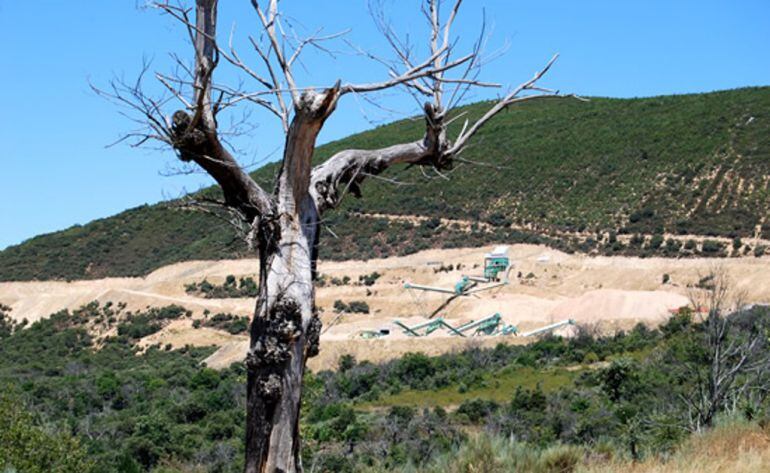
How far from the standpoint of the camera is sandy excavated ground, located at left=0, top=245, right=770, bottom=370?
41625 millimetres

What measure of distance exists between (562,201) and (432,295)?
18.6 m

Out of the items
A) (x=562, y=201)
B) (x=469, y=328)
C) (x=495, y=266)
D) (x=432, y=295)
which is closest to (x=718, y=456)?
(x=469, y=328)

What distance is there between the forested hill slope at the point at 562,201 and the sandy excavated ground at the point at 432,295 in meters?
2.22

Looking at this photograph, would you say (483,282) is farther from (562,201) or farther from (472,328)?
(562,201)

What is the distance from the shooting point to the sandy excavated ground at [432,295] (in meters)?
41.6

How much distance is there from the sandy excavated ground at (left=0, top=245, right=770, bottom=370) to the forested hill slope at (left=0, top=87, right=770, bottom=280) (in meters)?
2.22

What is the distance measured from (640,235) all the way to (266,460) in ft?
177

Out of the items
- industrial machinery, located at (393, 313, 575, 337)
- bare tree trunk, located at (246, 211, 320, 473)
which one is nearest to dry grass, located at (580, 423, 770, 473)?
bare tree trunk, located at (246, 211, 320, 473)

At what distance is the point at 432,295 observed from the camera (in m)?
52.2

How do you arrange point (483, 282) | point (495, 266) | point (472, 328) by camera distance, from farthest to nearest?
point (495, 266), point (483, 282), point (472, 328)

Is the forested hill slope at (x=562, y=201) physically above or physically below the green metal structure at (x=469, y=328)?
above

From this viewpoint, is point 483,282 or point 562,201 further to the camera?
point 562,201

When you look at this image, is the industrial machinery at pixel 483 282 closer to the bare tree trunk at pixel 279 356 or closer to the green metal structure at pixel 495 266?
the green metal structure at pixel 495 266

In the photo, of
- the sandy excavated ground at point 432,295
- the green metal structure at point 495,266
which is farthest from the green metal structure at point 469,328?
the green metal structure at point 495,266
